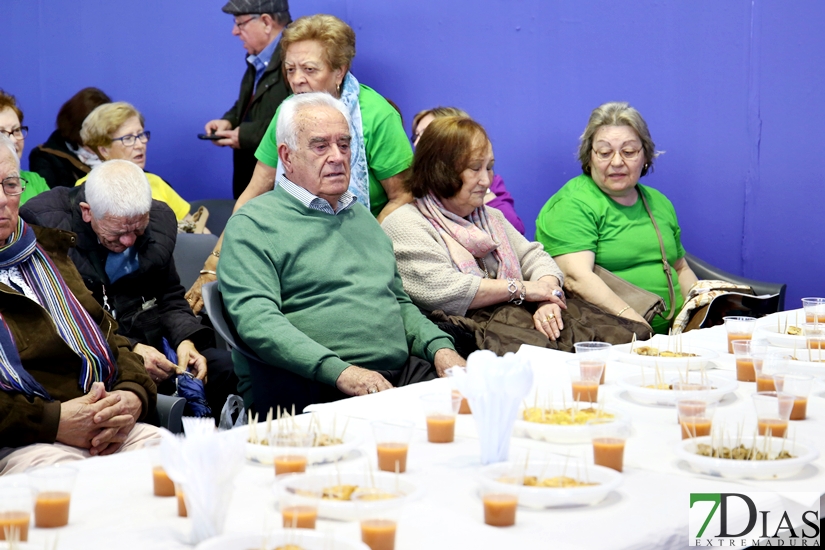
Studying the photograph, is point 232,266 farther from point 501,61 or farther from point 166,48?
point 166,48

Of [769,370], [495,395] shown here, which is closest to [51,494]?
[495,395]

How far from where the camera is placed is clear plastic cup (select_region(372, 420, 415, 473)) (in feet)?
5.07

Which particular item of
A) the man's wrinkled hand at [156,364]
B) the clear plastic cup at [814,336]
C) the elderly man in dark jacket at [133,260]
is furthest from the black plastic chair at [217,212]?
the clear plastic cup at [814,336]

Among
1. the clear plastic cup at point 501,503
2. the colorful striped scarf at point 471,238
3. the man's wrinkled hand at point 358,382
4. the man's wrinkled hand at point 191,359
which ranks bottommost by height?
the man's wrinkled hand at point 191,359

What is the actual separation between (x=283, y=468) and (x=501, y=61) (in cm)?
389

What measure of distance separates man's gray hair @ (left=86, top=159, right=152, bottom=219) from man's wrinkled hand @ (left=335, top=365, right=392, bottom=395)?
1.03 meters

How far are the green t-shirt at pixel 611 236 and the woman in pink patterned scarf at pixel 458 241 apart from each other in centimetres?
48

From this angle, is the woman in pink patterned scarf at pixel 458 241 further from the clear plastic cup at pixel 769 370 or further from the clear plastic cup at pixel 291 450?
the clear plastic cup at pixel 291 450

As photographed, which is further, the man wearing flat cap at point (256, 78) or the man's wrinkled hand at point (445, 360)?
the man wearing flat cap at point (256, 78)

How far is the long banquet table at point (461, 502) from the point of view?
1295mm

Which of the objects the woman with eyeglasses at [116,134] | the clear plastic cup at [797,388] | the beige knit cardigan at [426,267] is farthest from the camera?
the woman with eyeglasses at [116,134]

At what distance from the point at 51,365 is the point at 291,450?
105 centimetres

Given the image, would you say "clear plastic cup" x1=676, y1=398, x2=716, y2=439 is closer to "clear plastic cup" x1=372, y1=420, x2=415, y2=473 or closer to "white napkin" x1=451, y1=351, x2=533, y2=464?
"white napkin" x1=451, y1=351, x2=533, y2=464

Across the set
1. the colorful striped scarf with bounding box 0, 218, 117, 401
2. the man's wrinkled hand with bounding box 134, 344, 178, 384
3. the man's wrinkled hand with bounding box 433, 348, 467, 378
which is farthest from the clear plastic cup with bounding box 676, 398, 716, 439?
the man's wrinkled hand with bounding box 134, 344, 178, 384
